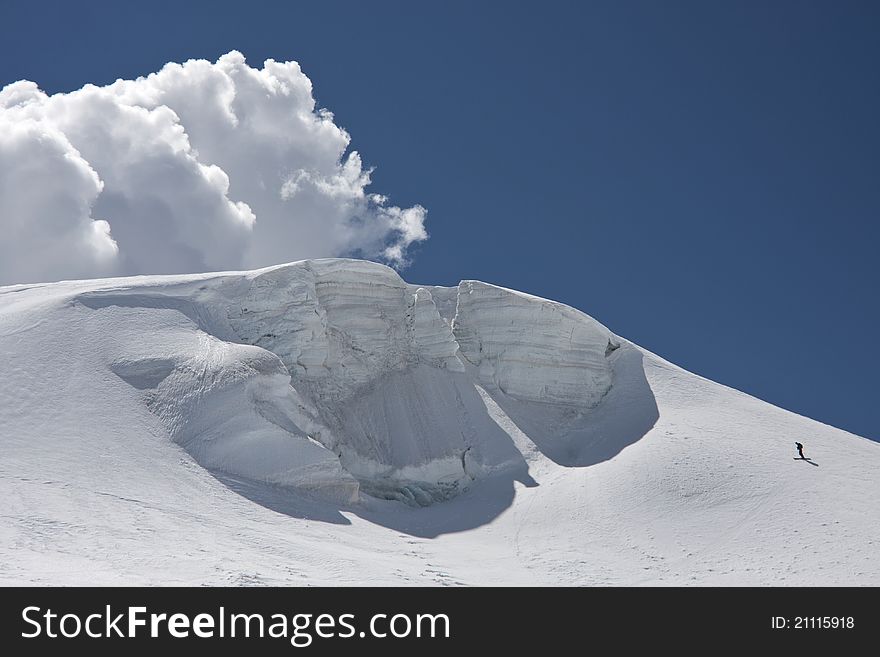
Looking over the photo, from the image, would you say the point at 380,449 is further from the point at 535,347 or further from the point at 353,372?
the point at 535,347

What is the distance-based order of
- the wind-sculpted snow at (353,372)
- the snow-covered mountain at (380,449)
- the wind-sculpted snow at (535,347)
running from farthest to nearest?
the wind-sculpted snow at (535,347) → the wind-sculpted snow at (353,372) → the snow-covered mountain at (380,449)

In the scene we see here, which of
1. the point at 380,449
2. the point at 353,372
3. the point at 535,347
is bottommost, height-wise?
the point at 380,449

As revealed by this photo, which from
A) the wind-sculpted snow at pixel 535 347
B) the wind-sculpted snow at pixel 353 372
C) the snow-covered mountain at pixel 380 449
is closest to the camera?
the snow-covered mountain at pixel 380 449

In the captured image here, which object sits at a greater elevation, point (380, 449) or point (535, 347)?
point (535, 347)

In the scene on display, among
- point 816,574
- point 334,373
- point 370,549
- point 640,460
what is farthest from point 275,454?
point 816,574

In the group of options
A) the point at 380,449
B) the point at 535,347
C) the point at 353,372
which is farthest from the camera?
the point at 535,347

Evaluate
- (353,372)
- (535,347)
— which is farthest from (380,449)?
(535,347)

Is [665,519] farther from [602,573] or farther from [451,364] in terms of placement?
[451,364]

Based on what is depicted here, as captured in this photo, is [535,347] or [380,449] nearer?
[380,449]

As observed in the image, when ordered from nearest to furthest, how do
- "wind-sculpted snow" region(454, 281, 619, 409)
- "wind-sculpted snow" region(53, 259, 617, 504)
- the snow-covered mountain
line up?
the snow-covered mountain < "wind-sculpted snow" region(53, 259, 617, 504) < "wind-sculpted snow" region(454, 281, 619, 409)
